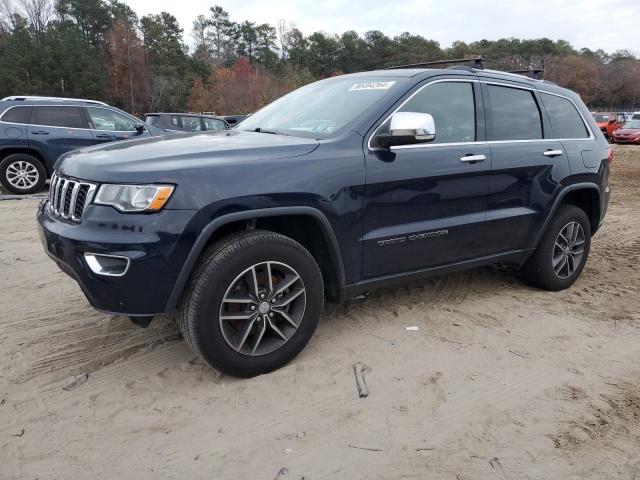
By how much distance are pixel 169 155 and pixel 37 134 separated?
7.84 metres

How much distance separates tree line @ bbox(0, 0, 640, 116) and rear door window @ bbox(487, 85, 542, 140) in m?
26.3

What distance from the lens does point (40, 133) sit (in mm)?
9281

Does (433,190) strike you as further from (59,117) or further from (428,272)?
(59,117)

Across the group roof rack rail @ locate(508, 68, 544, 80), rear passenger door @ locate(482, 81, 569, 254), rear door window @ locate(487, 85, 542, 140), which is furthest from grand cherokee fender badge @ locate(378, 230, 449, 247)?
roof rack rail @ locate(508, 68, 544, 80)

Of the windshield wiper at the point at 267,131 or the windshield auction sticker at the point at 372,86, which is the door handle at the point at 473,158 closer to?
the windshield auction sticker at the point at 372,86

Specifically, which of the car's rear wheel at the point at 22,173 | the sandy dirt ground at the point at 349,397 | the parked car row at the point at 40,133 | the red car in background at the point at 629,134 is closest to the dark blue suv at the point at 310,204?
the sandy dirt ground at the point at 349,397

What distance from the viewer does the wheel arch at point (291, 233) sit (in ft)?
8.89

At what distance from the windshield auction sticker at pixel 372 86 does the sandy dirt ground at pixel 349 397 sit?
1.67 meters

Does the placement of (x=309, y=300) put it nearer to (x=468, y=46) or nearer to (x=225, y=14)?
(x=225, y=14)

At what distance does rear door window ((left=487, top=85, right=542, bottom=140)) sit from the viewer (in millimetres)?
3977

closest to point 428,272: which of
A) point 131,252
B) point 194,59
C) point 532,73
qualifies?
point 131,252

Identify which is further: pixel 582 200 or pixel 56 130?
pixel 56 130

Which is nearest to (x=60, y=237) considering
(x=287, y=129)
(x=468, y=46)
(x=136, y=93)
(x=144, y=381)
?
(x=144, y=381)

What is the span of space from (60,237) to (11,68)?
165 feet
